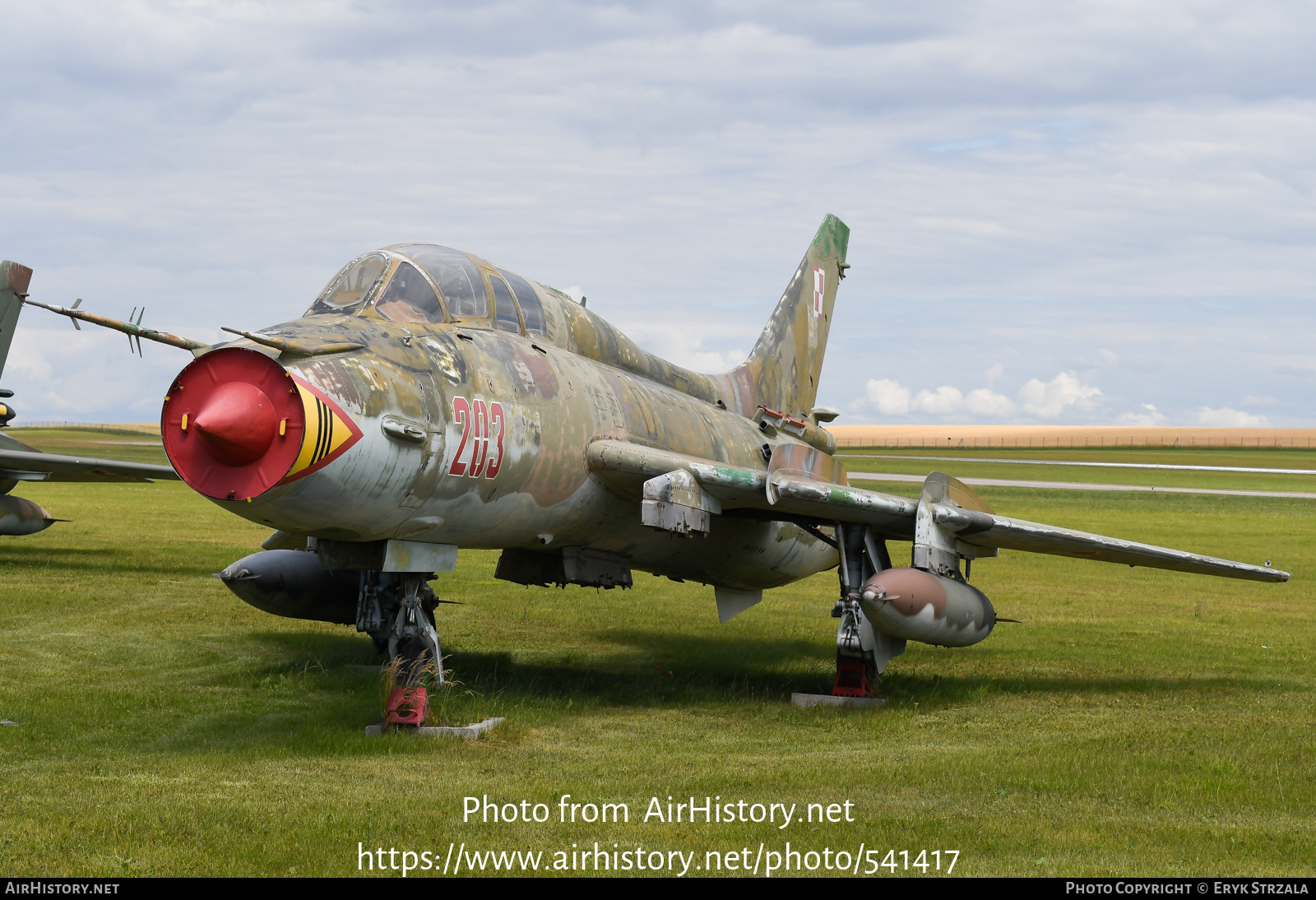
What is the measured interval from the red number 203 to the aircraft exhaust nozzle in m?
1.15

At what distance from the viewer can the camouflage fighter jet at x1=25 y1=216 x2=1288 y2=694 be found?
8438 mm

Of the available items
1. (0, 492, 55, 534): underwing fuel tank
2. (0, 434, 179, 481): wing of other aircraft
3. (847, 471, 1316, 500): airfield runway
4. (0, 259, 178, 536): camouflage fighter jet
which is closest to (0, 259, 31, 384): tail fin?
(0, 259, 178, 536): camouflage fighter jet

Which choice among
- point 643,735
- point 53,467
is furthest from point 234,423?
point 53,467

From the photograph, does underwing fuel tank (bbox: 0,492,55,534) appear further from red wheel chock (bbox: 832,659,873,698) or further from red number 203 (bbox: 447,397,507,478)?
red wheel chock (bbox: 832,659,873,698)

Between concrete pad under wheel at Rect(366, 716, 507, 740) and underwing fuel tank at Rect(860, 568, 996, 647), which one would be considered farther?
underwing fuel tank at Rect(860, 568, 996, 647)

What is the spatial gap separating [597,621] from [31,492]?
3308cm

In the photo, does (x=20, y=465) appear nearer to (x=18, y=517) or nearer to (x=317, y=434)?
(x=18, y=517)

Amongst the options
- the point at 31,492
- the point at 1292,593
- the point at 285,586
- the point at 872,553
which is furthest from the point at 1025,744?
the point at 31,492

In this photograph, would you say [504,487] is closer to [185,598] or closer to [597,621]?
[597,621]

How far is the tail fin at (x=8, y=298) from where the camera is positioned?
72.0ft

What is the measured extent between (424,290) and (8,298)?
15.3 metres
